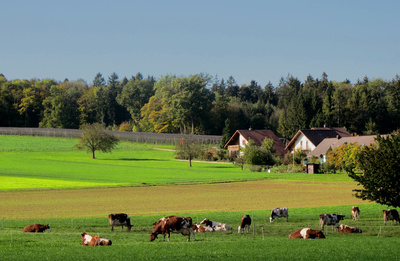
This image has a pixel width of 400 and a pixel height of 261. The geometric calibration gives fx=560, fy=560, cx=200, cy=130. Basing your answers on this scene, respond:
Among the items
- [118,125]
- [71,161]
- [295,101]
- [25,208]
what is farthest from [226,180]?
[118,125]

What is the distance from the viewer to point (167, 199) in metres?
50.9

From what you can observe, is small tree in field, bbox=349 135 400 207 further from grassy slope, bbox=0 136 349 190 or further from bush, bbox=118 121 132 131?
bush, bbox=118 121 132 131

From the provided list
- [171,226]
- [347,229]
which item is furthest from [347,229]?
[171,226]

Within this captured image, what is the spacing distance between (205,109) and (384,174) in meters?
130

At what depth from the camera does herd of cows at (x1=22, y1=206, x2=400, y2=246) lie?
84.7ft

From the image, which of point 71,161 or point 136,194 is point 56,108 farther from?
point 136,194

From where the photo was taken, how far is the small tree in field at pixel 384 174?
3105cm

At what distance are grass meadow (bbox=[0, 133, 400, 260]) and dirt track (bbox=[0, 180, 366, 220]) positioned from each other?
0.09 metres

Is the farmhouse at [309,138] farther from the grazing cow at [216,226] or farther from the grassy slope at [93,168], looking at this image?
the grazing cow at [216,226]

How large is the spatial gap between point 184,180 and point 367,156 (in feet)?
140

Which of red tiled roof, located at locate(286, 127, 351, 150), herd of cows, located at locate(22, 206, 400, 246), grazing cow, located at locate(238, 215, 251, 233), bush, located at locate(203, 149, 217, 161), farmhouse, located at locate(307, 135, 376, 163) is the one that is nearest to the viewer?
herd of cows, located at locate(22, 206, 400, 246)

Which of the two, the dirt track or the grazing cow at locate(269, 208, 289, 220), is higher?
the grazing cow at locate(269, 208, 289, 220)

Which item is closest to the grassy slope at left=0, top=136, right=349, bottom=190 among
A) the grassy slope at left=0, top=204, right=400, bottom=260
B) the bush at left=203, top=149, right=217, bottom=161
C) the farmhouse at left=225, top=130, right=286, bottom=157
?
the bush at left=203, top=149, right=217, bottom=161

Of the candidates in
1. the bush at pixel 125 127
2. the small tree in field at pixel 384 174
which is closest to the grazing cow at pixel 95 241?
the small tree in field at pixel 384 174
